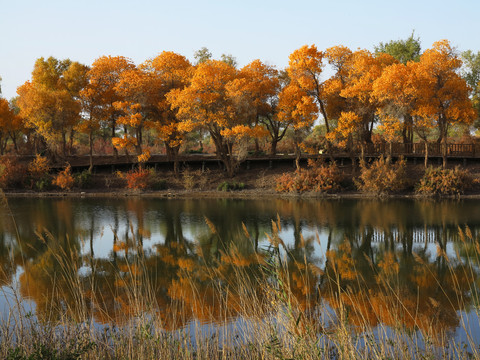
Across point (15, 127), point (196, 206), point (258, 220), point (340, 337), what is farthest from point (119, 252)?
point (15, 127)

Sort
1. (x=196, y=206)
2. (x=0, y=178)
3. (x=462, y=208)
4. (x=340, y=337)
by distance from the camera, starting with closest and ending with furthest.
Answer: (x=340, y=337), (x=462, y=208), (x=196, y=206), (x=0, y=178)

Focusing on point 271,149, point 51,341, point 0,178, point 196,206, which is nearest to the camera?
point 51,341

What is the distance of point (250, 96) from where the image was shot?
33.7 m

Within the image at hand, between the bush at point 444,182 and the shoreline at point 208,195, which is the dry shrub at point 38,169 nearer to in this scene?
the shoreline at point 208,195

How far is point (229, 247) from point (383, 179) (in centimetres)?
1951

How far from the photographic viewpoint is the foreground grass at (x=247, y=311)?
607cm

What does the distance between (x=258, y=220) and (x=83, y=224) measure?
7659 millimetres

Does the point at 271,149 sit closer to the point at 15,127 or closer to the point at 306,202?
the point at 306,202

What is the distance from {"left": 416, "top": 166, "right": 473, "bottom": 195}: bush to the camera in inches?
1192

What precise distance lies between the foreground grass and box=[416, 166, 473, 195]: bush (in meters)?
15.1

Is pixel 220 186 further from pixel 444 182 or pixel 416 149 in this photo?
pixel 416 149

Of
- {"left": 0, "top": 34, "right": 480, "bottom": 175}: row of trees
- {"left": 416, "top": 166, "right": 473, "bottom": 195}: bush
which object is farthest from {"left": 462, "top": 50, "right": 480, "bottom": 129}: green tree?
{"left": 416, "top": 166, "right": 473, "bottom": 195}: bush

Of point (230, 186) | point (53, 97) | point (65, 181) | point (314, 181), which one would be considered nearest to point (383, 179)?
point (314, 181)

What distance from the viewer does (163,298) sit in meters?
10.5
